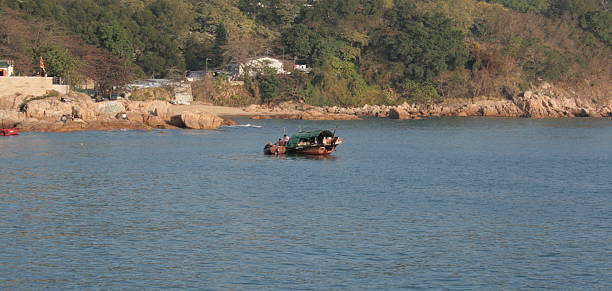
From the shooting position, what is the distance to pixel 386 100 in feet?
411

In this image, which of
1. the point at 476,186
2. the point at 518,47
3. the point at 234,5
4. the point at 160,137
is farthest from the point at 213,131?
the point at 518,47

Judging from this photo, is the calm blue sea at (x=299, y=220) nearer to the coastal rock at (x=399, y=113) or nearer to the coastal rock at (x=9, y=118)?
the coastal rock at (x=9, y=118)

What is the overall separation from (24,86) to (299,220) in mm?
58719

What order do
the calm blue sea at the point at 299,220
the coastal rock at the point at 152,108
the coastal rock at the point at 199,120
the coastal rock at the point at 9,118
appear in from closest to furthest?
the calm blue sea at the point at 299,220, the coastal rock at the point at 9,118, the coastal rock at the point at 199,120, the coastal rock at the point at 152,108

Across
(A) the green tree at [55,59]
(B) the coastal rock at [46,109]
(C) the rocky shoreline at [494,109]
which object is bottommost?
(B) the coastal rock at [46,109]

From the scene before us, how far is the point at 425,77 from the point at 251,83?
31903 mm

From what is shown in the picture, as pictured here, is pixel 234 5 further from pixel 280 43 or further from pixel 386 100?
pixel 386 100

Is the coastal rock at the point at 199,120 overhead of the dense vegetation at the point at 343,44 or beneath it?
beneath

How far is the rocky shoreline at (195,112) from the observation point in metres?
73.0

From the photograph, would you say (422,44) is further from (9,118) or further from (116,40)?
(9,118)

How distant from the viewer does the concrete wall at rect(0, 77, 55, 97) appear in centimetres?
7619

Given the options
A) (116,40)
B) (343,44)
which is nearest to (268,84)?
(343,44)

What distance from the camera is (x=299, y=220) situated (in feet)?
95.2

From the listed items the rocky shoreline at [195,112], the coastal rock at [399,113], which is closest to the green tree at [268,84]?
the rocky shoreline at [195,112]
